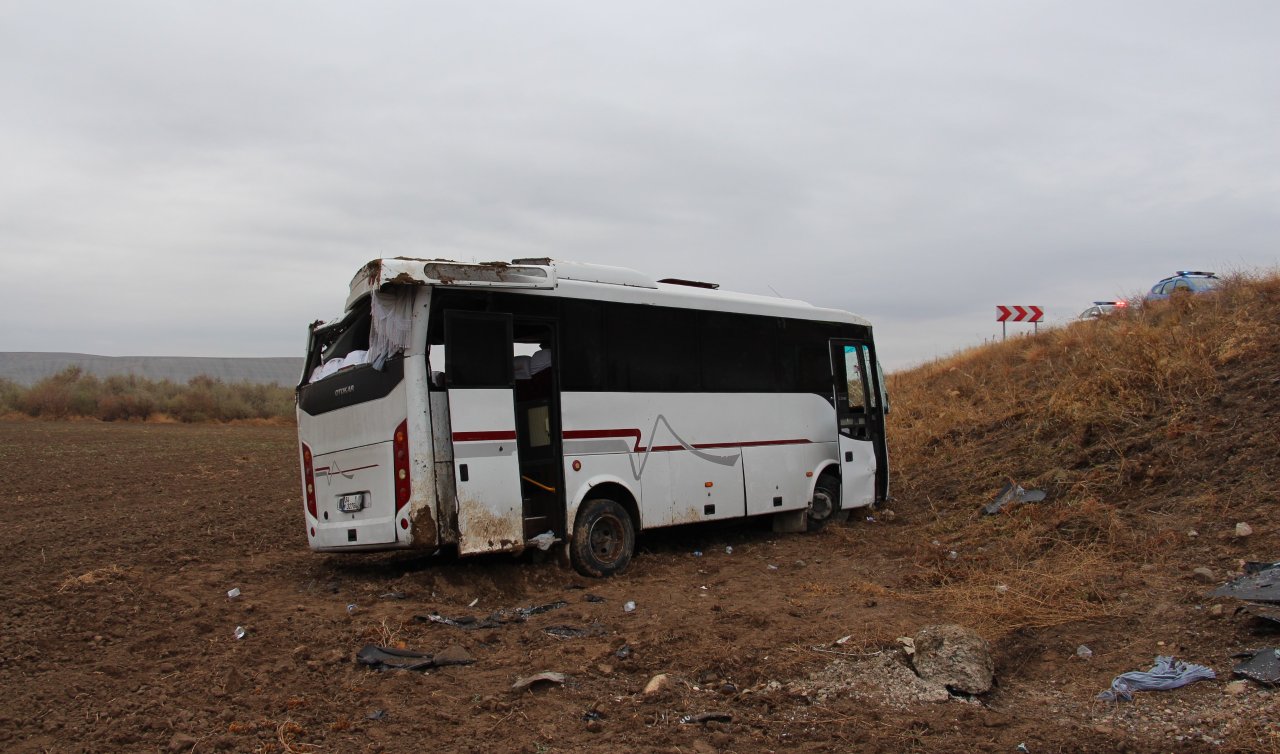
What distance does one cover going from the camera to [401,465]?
8117mm

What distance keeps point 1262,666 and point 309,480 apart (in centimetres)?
816

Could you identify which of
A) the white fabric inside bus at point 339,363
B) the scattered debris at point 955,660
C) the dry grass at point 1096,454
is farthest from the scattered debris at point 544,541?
the scattered debris at point 955,660

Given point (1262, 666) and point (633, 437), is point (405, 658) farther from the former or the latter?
point (1262, 666)

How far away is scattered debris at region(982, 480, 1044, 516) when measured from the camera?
37.6 feet

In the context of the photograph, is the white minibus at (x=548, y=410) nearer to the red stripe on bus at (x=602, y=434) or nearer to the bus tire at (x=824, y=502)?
the red stripe on bus at (x=602, y=434)

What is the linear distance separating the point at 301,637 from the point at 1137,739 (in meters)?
5.39

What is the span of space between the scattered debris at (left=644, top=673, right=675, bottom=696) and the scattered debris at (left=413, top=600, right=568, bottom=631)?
2.06m

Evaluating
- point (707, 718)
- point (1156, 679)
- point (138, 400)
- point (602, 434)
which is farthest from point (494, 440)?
point (138, 400)

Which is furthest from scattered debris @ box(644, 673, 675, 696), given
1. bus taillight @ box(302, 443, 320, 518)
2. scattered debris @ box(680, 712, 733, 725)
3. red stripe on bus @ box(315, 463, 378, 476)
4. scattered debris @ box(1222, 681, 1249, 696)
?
bus taillight @ box(302, 443, 320, 518)

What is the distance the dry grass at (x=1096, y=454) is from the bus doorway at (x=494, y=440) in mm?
3617

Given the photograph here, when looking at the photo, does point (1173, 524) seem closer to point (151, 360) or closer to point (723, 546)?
point (723, 546)

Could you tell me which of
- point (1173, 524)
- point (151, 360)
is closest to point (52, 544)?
point (1173, 524)

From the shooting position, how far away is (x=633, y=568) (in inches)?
388

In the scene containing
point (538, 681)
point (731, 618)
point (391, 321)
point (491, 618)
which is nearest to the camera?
point (538, 681)
